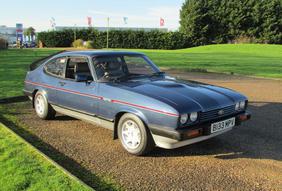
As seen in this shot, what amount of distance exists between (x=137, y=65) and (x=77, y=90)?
1.19m

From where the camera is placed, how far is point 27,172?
432cm

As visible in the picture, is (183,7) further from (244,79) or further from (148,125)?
(148,125)

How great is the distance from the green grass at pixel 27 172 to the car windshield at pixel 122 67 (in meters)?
1.68

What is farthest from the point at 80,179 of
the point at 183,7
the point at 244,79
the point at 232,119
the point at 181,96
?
the point at 183,7

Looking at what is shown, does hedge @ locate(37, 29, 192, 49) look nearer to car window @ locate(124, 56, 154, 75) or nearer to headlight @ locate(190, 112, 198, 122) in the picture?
car window @ locate(124, 56, 154, 75)

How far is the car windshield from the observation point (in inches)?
227

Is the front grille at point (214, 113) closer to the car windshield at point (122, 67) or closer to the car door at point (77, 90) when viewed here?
the car windshield at point (122, 67)

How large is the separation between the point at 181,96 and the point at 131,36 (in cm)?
5303

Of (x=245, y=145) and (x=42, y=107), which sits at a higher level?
(x=42, y=107)

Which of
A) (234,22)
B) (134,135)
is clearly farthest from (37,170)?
(234,22)

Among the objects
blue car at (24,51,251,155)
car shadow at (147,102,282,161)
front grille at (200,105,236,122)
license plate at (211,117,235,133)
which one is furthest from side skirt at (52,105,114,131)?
license plate at (211,117,235,133)

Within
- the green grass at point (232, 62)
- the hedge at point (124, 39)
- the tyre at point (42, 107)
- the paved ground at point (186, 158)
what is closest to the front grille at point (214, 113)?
the paved ground at point (186, 158)

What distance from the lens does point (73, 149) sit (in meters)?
5.36

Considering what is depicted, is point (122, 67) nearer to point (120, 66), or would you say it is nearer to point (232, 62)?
point (120, 66)
